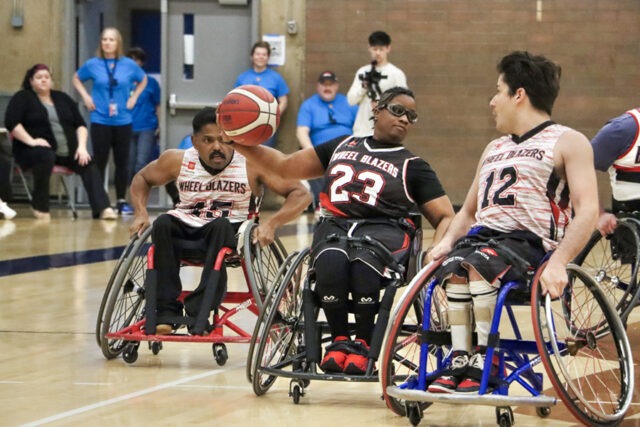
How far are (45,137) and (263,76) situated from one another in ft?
7.59

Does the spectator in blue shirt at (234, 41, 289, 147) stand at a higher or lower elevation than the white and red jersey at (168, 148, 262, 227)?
higher

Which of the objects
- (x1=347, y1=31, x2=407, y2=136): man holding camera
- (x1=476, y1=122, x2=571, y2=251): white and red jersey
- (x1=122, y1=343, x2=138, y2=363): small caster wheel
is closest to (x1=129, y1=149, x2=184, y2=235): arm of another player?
(x1=122, y1=343, x2=138, y2=363): small caster wheel

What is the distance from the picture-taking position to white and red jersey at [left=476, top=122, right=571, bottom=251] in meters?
3.98

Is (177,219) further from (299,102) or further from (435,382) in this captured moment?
(299,102)

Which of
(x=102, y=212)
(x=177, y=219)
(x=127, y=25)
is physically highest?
(x=127, y=25)

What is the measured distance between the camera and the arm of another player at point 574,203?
3.68 meters

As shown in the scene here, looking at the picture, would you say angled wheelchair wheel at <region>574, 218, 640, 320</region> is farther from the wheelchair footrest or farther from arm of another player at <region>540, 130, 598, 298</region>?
the wheelchair footrest

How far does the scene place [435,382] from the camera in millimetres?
3812

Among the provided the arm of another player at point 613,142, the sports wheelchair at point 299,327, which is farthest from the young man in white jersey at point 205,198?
the arm of another player at point 613,142

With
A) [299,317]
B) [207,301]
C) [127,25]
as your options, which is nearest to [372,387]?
[299,317]

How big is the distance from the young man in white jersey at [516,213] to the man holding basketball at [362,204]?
355mm

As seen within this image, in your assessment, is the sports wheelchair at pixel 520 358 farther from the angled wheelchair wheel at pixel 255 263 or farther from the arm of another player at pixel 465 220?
the angled wheelchair wheel at pixel 255 263

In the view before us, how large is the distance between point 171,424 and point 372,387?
1.02m

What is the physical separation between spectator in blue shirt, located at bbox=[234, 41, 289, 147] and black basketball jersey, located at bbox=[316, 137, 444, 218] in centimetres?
791
